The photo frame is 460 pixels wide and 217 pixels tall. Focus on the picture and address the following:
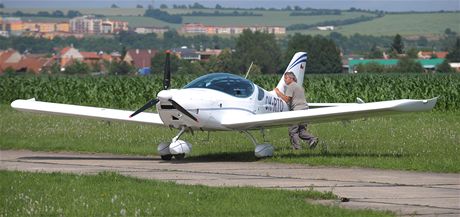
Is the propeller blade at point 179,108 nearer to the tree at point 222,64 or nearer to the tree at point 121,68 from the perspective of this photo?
the tree at point 222,64

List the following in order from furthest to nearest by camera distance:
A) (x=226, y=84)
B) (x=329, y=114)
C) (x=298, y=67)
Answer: (x=298, y=67) → (x=226, y=84) → (x=329, y=114)

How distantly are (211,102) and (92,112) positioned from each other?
3.47 metres

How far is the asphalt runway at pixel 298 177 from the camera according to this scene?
14.1 m

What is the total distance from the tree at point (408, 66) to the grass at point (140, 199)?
255 feet

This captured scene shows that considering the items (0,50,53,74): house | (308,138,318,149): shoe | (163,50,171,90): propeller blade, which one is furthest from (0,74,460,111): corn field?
(0,50,53,74): house

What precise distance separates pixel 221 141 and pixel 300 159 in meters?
4.80

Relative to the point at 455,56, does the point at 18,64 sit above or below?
below

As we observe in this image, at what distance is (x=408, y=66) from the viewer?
94.5 m

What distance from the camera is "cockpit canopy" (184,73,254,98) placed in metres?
21.0

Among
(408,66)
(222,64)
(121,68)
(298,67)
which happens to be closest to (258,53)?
(222,64)

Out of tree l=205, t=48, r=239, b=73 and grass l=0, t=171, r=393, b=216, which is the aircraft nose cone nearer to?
grass l=0, t=171, r=393, b=216

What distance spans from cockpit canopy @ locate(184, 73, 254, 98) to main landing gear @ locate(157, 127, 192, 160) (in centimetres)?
94

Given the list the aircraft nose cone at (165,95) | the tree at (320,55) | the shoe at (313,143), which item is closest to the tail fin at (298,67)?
the shoe at (313,143)

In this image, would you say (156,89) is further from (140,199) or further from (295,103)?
(140,199)
